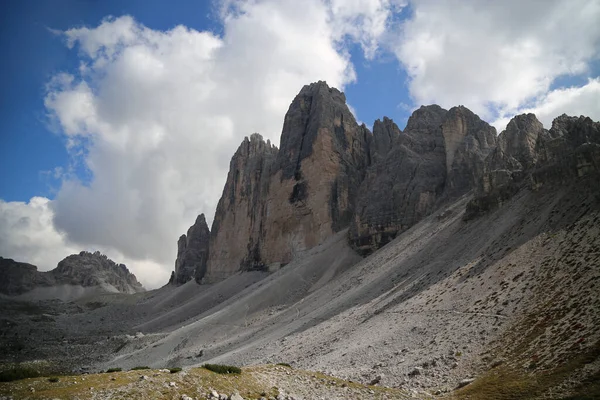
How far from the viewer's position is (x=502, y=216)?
41312mm

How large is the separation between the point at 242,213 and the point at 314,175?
3392cm

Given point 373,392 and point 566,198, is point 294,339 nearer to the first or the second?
point 373,392

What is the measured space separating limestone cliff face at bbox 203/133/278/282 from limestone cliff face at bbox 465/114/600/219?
6101cm

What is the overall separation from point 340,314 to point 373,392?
2166 centimetres

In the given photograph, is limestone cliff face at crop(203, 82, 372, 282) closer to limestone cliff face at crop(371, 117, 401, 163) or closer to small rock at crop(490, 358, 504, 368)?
limestone cliff face at crop(371, 117, 401, 163)

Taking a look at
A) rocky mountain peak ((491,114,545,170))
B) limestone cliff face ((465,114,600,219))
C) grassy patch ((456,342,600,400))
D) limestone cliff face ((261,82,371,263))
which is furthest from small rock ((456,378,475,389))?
limestone cliff face ((261,82,371,263))

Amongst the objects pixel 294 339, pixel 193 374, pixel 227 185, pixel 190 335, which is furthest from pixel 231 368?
pixel 227 185

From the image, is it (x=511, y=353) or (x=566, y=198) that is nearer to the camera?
(x=511, y=353)

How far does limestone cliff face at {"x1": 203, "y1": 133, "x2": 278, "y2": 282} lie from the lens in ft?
357

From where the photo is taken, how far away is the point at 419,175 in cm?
7225

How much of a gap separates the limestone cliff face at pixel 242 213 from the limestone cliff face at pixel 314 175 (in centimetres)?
708

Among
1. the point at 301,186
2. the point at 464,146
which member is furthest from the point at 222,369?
the point at 301,186

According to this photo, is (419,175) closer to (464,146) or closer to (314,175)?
(464,146)

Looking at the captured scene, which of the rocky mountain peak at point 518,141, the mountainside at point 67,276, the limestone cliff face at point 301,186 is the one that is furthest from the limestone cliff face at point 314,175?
the mountainside at point 67,276
